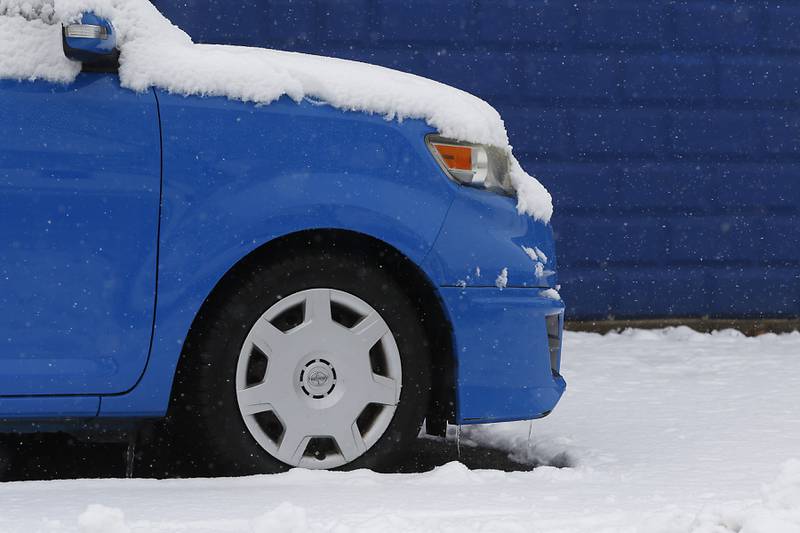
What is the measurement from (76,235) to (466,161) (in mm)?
1174

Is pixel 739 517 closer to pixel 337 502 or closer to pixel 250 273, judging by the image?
pixel 337 502

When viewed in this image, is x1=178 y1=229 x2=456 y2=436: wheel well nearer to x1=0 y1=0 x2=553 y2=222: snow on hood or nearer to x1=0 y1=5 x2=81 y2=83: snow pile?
x1=0 y1=0 x2=553 y2=222: snow on hood

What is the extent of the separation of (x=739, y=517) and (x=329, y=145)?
1.53 meters

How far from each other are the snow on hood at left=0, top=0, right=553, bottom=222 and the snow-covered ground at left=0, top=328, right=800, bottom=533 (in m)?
0.90

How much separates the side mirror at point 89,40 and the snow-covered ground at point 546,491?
1180 millimetres

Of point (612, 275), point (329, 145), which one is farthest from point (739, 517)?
point (612, 275)

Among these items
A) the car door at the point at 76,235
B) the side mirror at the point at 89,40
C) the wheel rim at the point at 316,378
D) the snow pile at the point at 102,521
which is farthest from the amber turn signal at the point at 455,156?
the snow pile at the point at 102,521

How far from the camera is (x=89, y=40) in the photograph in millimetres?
3453

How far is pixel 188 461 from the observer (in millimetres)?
4043

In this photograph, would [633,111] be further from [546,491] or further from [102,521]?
[102,521]

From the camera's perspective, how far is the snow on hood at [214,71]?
3535mm

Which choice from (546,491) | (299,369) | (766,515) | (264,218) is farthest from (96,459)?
(766,515)

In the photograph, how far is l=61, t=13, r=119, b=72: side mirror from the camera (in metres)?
3.45

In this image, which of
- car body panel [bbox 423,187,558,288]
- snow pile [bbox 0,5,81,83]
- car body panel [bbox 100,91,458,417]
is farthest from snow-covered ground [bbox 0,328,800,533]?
snow pile [bbox 0,5,81,83]
